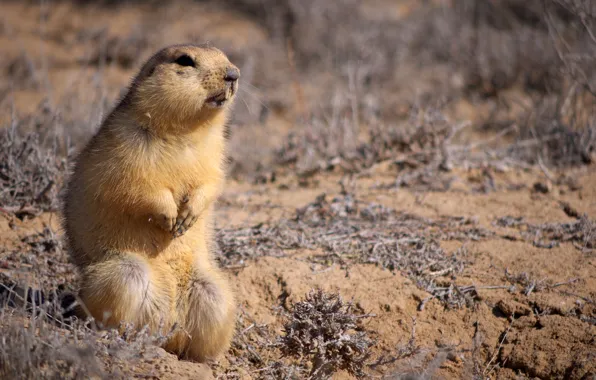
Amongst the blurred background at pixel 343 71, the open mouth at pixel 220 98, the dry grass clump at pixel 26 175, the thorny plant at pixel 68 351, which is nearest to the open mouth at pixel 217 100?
the open mouth at pixel 220 98

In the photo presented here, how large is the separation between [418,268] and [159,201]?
1.98m

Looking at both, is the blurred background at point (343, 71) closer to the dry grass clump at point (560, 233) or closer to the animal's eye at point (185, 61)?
the dry grass clump at point (560, 233)

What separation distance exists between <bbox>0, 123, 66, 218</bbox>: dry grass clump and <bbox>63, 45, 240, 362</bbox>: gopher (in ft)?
4.12

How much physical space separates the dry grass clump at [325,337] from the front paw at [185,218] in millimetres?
916

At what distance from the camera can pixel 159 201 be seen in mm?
3756

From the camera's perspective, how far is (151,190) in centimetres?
377

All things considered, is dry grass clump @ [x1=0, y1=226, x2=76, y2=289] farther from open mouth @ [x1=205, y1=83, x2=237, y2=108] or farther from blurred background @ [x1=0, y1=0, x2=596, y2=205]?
open mouth @ [x1=205, y1=83, x2=237, y2=108]

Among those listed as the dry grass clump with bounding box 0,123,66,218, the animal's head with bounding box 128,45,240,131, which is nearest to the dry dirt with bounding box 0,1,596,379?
the dry grass clump with bounding box 0,123,66,218

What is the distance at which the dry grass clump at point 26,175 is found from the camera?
16.5 feet


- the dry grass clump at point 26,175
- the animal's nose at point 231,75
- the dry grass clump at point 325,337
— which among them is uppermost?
the animal's nose at point 231,75

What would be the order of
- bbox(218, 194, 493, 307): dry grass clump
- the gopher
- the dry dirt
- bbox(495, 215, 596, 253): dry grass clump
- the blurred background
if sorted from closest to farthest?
the gopher → the dry dirt → bbox(218, 194, 493, 307): dry grass clump → bbox(495, 215, 596, 253): dry grass clump → the blurred background

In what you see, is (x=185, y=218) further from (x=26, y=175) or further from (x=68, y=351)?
(x=26, y=175)

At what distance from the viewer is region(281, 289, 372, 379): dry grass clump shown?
13.1 feet

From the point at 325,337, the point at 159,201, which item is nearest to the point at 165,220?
the point at 159,201
